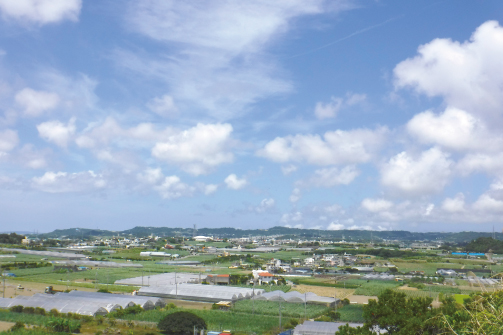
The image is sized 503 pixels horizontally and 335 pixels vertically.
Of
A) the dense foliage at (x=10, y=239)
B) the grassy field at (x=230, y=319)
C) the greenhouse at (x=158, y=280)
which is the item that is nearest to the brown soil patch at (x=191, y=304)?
the grassy field at (x=230, y=319)

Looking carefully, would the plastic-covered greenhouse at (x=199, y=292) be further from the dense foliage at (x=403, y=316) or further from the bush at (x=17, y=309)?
the dense foliage at (x=403, y=316)

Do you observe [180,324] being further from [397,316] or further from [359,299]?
[359,299]

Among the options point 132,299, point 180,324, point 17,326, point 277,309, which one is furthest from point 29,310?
point 277,309

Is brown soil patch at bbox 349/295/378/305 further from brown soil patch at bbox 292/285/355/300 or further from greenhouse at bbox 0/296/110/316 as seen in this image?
greenhouse at bbox 0/296/110/316

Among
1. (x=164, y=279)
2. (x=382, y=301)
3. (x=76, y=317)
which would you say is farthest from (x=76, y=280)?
(x=382, y=301)

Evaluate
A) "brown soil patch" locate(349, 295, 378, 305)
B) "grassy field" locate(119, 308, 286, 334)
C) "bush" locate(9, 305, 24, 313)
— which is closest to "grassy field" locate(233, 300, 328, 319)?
"grassy field" locate(119, 308, 286, 334)
